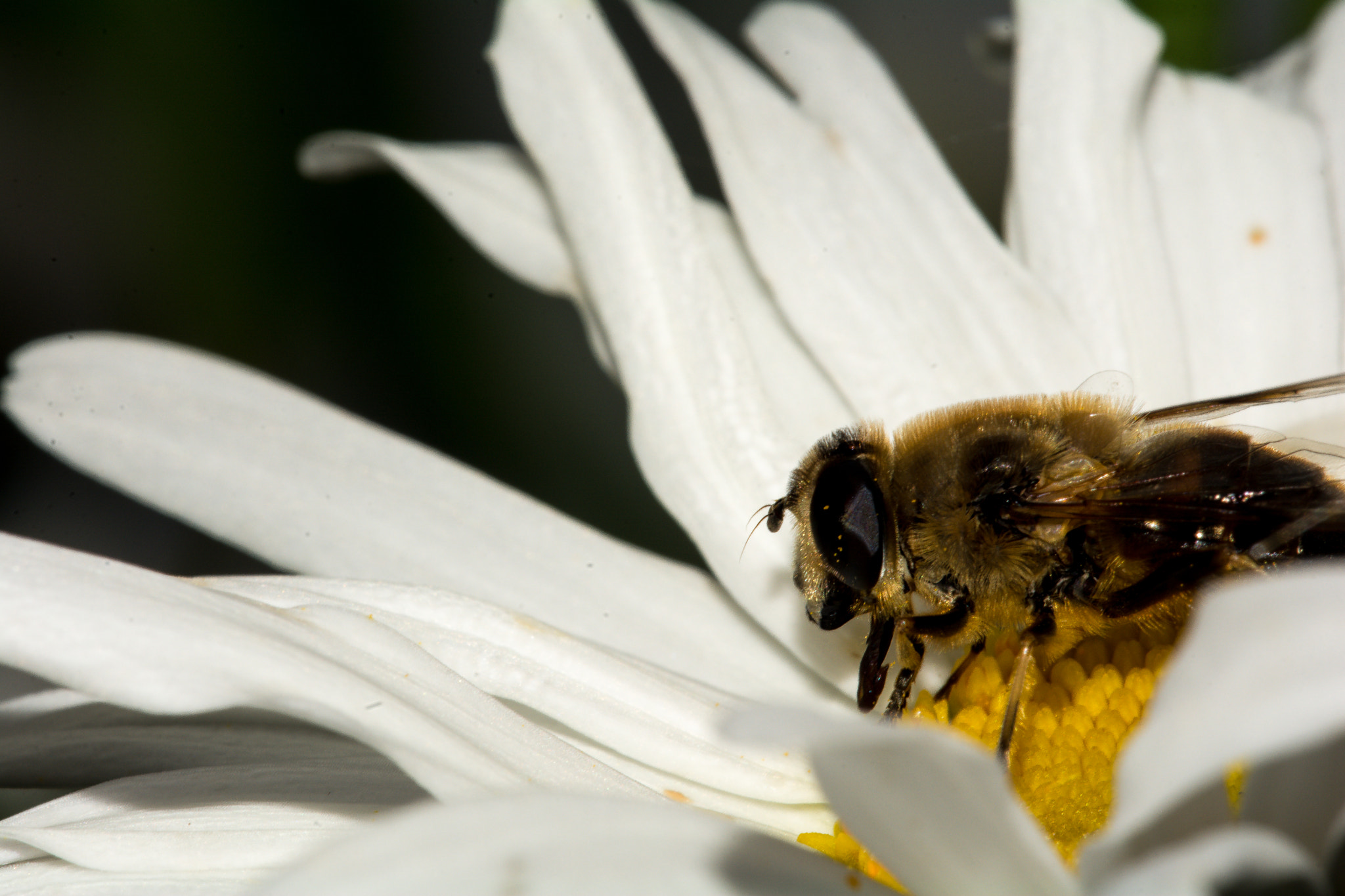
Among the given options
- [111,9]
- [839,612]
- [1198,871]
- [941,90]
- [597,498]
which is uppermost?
[941,90]

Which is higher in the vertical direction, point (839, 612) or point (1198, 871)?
point (839, 612)

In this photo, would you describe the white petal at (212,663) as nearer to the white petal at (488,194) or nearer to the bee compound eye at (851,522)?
the bee compound eye at (851,522)

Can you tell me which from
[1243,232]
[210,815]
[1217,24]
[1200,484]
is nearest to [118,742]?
[210,815]

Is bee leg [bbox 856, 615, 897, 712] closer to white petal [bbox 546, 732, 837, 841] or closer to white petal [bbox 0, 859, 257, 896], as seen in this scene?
white petal [bbox 546, 732, 837, 841]

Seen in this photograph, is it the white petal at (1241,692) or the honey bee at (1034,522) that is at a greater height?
the honey bee at (1034,522)

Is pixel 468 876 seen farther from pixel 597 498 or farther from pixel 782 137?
pixel 597 498

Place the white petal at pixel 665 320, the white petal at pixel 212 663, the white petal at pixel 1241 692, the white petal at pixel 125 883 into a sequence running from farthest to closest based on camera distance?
the white petal at pixel 665 320, the white petal at pixel 125 883, the white petal at pixel 212 663, the white petal at pixel 1241 692

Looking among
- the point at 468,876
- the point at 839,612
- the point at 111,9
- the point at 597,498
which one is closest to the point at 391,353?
the point at 597,498

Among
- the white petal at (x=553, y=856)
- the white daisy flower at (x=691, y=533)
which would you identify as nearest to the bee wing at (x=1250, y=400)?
the white daisy flower at (x=691, y=533)
